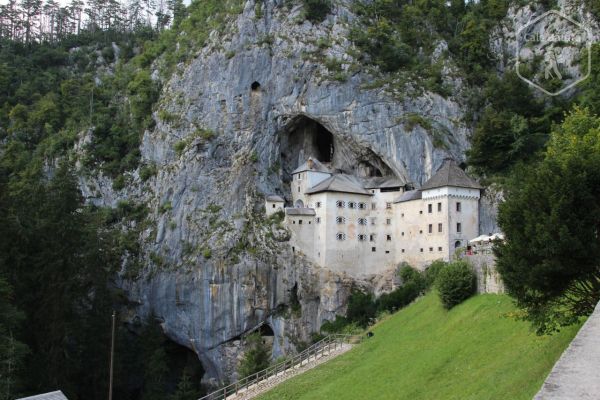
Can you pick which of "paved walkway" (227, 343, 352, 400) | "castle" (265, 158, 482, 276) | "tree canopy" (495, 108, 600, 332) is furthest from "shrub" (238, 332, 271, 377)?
"tree canopy" (495, 108, 600, 332)

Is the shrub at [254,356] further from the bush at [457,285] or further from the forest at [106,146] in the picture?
the bush at [457,285]

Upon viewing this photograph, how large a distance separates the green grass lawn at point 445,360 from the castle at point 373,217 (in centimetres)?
1636

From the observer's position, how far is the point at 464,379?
20.4 metres

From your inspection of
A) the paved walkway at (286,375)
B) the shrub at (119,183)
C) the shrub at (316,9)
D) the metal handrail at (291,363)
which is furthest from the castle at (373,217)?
the paved walkway at (286,375)

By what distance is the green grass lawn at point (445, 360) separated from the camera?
17922 mm

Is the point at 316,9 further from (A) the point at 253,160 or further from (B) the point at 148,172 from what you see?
(B) the point at 148,172

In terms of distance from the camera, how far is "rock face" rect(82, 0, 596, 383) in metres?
54.8

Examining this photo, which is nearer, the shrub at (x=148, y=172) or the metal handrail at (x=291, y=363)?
the metal handrail at (x=291, y=363)

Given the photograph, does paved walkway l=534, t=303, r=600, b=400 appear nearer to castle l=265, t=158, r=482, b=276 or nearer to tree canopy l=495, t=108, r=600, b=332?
tree canopy l=495, t=108, r=600, b=332

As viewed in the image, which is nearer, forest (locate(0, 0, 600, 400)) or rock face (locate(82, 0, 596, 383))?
forest (locate(0, 0, 600, 400))

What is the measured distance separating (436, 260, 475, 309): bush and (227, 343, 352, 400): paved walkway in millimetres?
7975

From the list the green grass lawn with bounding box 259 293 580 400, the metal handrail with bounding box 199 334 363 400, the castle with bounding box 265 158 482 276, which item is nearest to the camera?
the green grass lawn with bounding box 259 293 580 400

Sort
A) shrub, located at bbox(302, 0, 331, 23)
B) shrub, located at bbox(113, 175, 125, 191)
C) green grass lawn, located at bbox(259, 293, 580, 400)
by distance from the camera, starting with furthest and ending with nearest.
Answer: shrub, located at bbox(113, 175, 125, 191) → shrub, located at bbox(302, 0, 331, 23) → green grass lawn, located at bbox(259, 293, 580, 400)

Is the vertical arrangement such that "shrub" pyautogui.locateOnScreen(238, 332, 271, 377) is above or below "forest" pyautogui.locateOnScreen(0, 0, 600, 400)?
below
